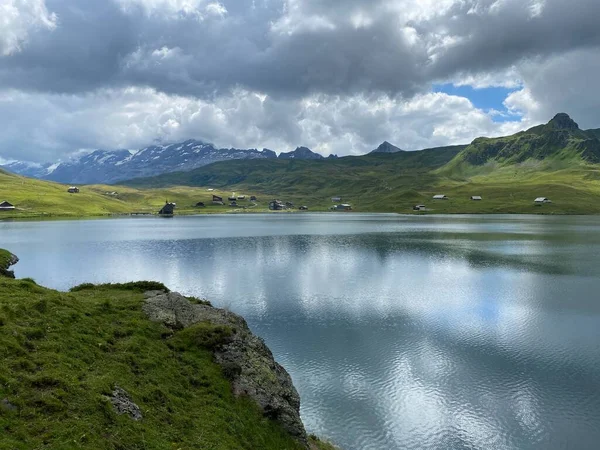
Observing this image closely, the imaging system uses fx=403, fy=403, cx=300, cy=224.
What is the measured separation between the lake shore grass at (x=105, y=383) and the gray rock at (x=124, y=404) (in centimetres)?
33

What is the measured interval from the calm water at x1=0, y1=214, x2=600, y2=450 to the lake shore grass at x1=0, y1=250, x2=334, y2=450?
40.3 ft

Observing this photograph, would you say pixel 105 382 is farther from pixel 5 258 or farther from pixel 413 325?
pixel 5 258

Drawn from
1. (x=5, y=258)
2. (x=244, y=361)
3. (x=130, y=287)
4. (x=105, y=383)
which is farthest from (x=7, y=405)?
(x=5, y=258)

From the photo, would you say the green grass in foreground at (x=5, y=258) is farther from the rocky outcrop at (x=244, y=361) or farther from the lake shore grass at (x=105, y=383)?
the rocky outcrop at (x=244, y=361)

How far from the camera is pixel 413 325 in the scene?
60.8 meters

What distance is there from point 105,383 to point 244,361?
11.1 metres

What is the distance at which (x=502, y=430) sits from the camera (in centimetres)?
3472

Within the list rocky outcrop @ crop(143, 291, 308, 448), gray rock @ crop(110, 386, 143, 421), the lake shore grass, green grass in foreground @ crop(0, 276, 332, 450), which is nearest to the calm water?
rocky outcrop @ crop(143, 291, 308, 448)

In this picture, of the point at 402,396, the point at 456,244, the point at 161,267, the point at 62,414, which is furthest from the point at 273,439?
the point at 456,244

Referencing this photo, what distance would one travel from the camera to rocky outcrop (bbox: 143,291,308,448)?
90.3 feet

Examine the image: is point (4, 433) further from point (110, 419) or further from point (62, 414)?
point (110, 419)

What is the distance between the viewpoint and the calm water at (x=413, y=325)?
3600cm

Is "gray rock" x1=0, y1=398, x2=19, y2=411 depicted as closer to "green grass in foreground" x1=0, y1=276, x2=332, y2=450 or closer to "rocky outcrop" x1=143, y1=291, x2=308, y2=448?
"green grass in foreground" x1=0, y1=276, x2=332, y2=450

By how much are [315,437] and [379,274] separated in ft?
221
